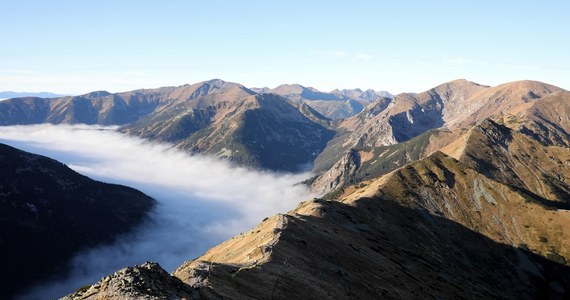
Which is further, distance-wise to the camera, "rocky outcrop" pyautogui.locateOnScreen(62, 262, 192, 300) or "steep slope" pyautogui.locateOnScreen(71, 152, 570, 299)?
"steep slope" pyautogui.locateOnScreen(71, 152, 570, 299)

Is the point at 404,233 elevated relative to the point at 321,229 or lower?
lower

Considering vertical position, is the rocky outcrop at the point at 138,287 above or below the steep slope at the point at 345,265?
above

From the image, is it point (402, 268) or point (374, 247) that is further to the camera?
point (374, 247)

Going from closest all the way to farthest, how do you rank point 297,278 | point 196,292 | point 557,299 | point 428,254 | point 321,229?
point 196,292 < point 297,278 < point 321,229 < point 428,254 < point 557,299

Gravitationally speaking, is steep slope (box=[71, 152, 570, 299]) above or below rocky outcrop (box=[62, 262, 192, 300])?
below

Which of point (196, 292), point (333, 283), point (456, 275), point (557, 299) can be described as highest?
point (196, 292)

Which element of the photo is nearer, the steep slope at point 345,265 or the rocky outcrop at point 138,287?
the rocky outcrop at point 138,287

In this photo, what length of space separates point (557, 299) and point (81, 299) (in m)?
210

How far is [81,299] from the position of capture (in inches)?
2083

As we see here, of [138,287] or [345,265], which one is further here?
[345,265]

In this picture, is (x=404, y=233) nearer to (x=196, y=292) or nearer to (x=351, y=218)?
(x=351, y=218)

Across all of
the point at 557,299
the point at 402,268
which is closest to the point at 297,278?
the point at 402,268

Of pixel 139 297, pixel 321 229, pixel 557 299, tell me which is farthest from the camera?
pixel 557 299

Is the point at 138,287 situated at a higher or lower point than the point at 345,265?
higher
